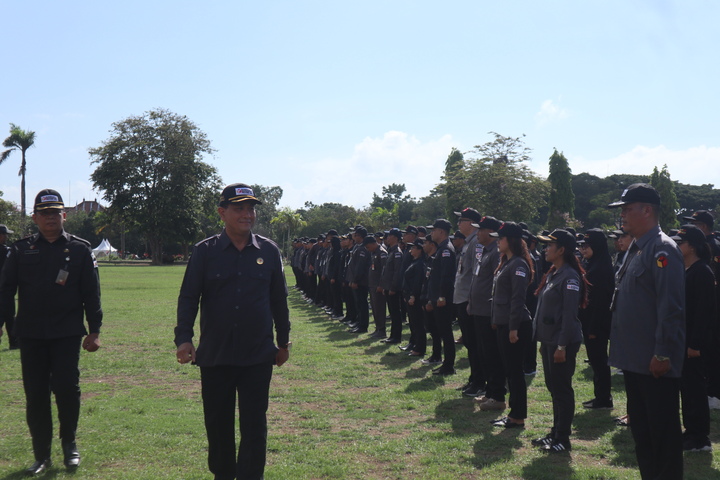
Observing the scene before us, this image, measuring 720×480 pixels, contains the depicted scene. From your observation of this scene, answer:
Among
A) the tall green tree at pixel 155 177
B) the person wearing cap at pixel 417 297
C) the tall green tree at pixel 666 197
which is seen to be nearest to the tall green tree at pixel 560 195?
the tall green tree at pixel 666 197

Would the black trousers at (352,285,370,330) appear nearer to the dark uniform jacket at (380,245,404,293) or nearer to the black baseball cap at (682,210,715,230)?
the dark uniform jacket at (380,245,404,293)

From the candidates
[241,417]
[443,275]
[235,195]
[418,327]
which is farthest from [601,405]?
[235,195]

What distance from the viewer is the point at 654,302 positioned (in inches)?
170

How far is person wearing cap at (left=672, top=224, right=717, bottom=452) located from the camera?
600 centimetres

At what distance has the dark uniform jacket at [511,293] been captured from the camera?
6.70 meters

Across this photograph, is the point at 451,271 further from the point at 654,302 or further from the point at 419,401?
the point at 654,302

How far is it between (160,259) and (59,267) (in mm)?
65360

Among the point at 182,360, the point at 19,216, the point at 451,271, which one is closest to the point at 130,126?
the point at 19,216

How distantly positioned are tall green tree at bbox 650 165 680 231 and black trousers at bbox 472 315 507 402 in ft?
198

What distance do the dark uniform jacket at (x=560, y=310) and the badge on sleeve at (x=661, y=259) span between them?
176 centimetres

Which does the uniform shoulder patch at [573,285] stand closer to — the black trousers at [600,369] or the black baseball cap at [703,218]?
A: the black trousers at [600,369]

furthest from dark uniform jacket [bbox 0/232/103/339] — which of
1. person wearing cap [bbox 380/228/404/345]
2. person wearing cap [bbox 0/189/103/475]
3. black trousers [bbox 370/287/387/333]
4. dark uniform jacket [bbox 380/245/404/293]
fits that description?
black trousers [bbox 370/287/387/333]

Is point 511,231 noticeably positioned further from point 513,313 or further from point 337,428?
point 337,428

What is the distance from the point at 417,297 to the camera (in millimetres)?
11711
